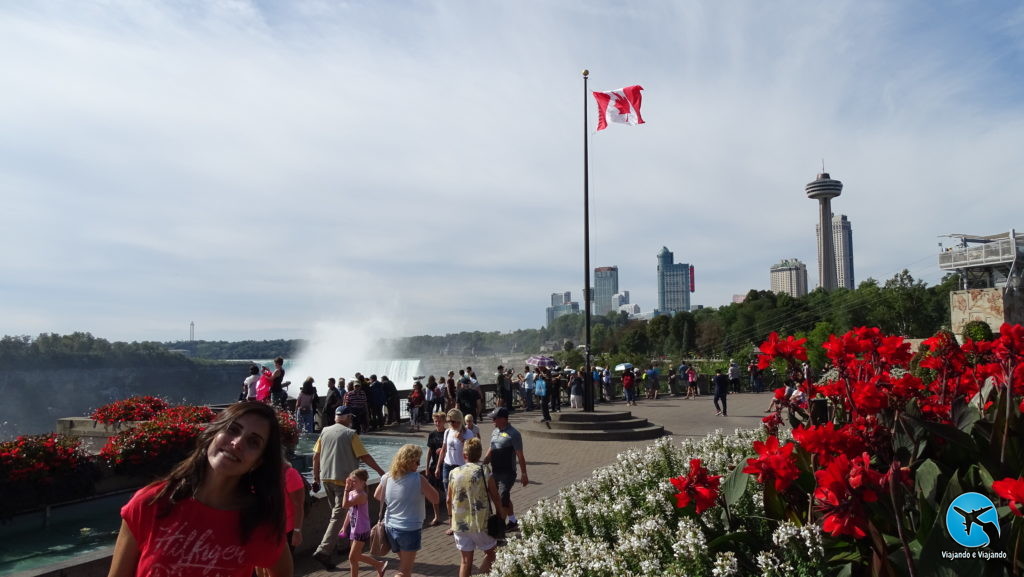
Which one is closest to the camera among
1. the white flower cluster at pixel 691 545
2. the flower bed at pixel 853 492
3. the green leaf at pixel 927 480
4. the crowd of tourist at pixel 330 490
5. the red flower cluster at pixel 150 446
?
the crowd of tourist at pixel 330 490

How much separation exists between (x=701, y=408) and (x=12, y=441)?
2168cm

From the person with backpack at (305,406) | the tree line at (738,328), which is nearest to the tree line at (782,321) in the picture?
the tree line at (738,328)

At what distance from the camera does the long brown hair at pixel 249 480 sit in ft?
8.31

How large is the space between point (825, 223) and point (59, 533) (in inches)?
6813

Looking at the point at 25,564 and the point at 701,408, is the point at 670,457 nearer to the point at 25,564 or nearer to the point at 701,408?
the point at 25,564

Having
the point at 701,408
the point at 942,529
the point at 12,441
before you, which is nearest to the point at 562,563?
the point at 942,529

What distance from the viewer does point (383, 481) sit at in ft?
20.8

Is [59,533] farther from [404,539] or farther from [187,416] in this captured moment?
[404,539]

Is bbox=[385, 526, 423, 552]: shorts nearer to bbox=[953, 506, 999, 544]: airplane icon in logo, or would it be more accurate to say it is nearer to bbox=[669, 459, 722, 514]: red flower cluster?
bbox=[669, 459, 722, 514]: red flower cluster

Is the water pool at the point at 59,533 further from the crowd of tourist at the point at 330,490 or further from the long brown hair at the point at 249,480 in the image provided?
the long brown hair at the point at 249,480

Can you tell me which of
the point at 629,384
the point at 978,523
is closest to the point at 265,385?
the point at 978,523

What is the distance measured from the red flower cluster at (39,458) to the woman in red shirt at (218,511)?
7226mm

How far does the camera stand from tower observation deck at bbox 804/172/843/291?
516ft

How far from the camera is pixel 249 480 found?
2.74 m
